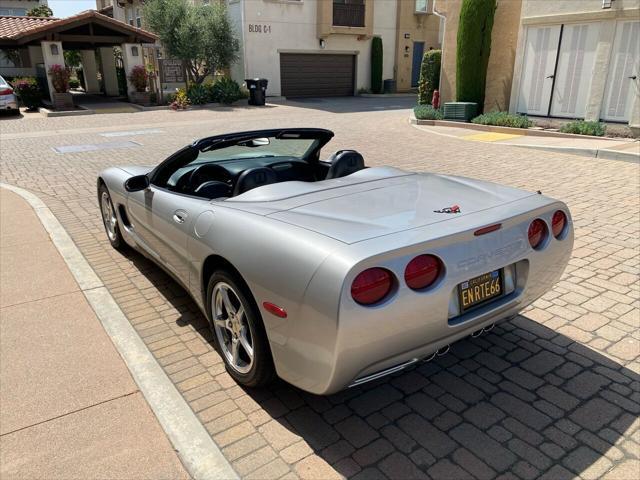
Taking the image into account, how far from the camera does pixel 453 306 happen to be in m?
2.51

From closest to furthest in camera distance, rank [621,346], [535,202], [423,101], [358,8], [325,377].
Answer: [325,377], [535,202], [621,346], [423,101], [358,8]

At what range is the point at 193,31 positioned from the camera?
76.4 feet

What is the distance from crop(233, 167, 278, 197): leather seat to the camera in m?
3.27

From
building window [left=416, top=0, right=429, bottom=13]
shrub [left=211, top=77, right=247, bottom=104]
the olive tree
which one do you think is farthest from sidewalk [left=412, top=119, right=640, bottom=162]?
building window [left=416, top=0, right=429, bottom=13]

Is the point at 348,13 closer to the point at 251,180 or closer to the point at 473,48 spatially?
the point at 473,48

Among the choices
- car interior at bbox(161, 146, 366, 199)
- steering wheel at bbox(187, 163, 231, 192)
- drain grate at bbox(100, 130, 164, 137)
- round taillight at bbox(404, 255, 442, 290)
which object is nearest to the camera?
round taillight at bbox(404, 255, 442, 290)

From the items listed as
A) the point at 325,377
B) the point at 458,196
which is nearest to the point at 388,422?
the point at 325,377

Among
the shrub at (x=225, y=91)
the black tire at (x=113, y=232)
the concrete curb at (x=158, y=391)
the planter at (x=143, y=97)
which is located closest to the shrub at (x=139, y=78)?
the planter at (x=143, y=97)

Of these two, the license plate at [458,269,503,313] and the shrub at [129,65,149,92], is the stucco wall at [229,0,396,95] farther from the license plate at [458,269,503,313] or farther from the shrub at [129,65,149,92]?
the license plate at [458,269,503,313]

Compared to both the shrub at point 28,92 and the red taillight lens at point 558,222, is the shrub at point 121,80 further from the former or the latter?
the red taillight lens at point 558,222

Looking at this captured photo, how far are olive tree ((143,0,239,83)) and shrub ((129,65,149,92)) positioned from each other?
1.59 metres

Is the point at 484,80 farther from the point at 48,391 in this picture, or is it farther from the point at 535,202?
the point at 48,391

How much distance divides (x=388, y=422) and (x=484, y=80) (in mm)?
15099

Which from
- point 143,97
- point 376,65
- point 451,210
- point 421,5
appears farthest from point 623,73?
point 421,5
